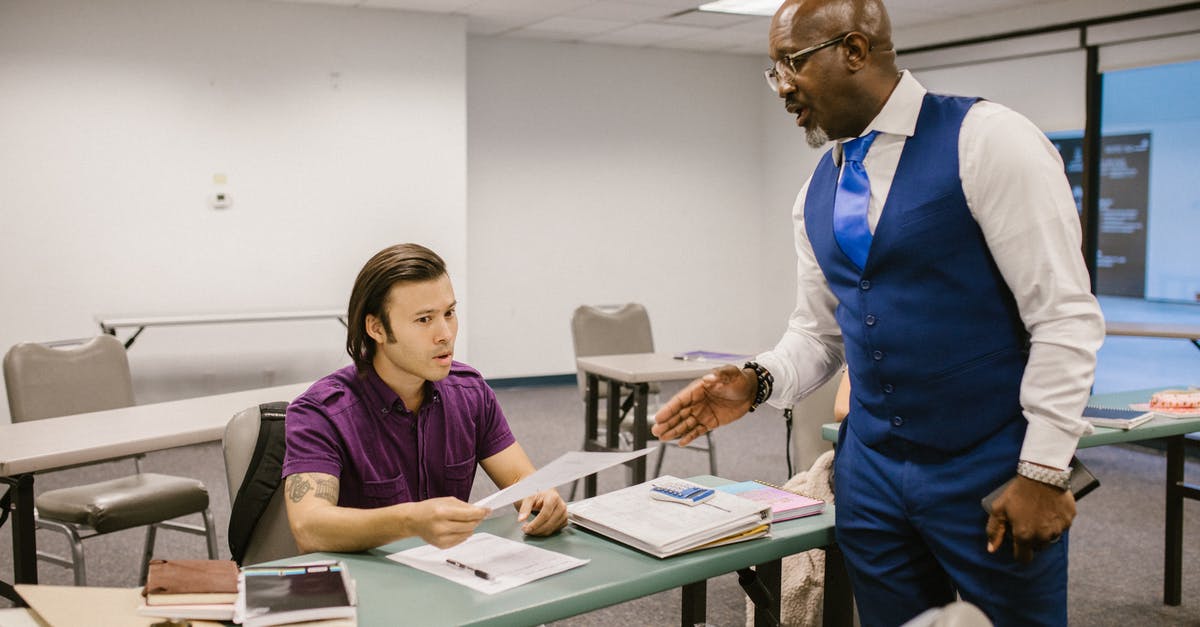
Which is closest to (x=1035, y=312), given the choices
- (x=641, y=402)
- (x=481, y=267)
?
(x=641, y=402)

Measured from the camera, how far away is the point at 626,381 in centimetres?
409

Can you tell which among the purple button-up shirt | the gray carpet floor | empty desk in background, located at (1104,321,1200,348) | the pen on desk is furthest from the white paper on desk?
empty desk in background, located at (1104,321,1200,348)

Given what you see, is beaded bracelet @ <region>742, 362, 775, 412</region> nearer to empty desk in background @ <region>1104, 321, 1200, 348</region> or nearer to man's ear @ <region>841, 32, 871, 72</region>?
Answer: man's ear @ <region>841, 32, 871, 72</region>

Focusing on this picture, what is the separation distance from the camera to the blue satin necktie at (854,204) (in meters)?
1.55

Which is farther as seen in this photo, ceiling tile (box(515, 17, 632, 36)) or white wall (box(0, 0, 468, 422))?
ceiling tile (box(515, 17, 632, 36))

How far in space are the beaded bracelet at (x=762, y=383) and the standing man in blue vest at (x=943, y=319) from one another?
0.57 ft

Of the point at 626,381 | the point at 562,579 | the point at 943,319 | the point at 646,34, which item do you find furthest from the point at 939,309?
the point at 646,34

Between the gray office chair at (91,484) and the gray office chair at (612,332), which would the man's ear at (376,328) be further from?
the gray office chair at (612,332)

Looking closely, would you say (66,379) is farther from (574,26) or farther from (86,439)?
(574,26)

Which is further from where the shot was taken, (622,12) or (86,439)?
(622,12)

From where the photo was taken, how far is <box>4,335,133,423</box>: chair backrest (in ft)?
11.2

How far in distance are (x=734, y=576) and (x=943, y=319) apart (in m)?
2.37

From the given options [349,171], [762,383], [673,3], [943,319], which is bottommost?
[762,383]

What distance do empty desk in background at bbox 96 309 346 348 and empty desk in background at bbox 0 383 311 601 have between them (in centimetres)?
257
